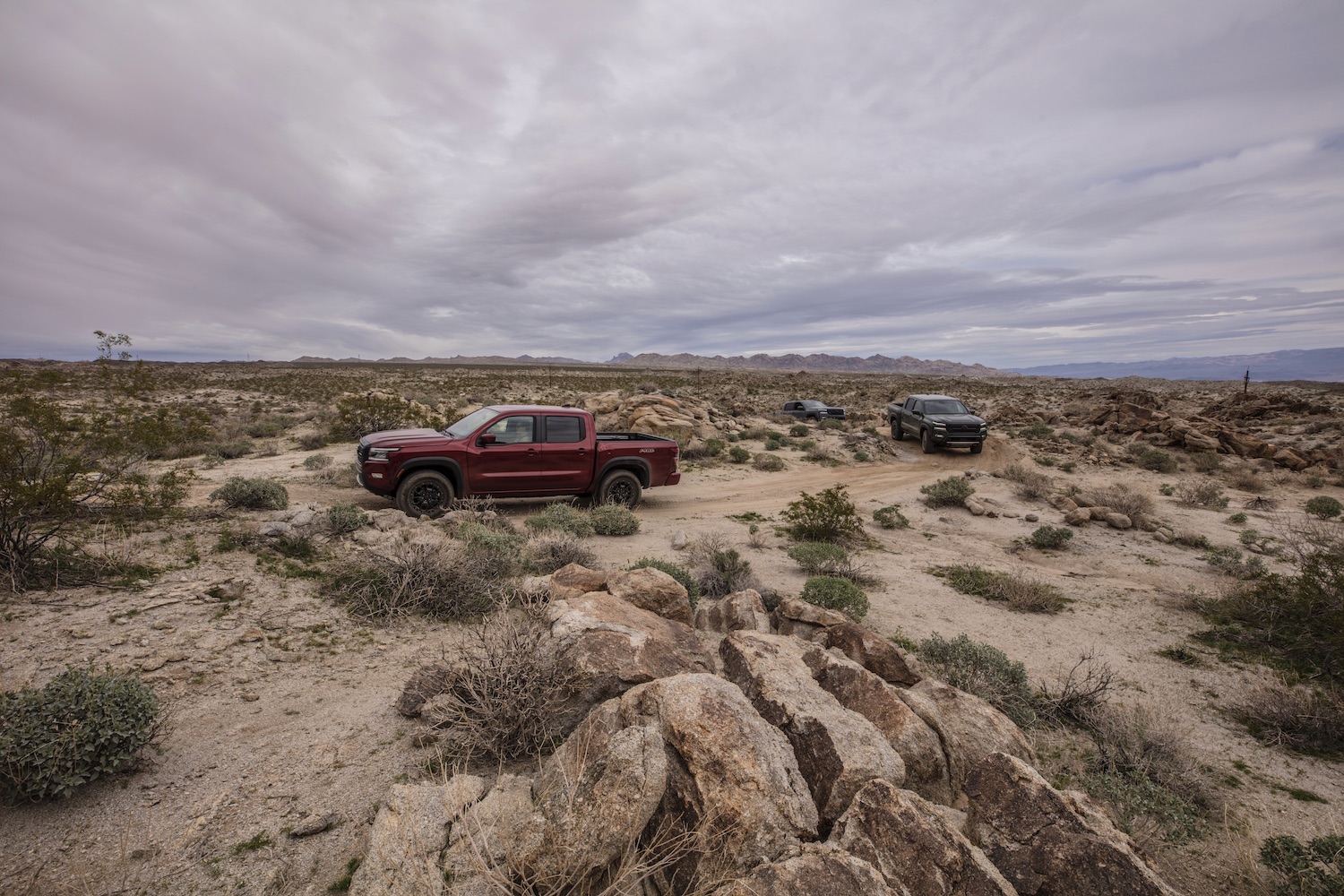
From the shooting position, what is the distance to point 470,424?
9719 mm

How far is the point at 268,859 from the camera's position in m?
2.69

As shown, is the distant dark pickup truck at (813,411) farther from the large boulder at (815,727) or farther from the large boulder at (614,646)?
the large boulder at (815,727)

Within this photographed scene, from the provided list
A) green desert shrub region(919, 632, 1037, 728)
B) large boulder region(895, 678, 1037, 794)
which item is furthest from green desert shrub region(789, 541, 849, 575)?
large boulder region(895, 678, 1037, 794)

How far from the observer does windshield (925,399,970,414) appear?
1889 centimetres

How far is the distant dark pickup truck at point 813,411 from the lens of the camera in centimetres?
2492

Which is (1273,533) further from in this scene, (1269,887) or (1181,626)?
(1269,887)

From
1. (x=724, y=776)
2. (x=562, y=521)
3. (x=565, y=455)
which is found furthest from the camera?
(x=565, y=455)

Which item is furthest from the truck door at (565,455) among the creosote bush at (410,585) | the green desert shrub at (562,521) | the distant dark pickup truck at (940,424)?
the distant dark pickup truck at (940,424)

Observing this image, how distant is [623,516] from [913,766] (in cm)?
654

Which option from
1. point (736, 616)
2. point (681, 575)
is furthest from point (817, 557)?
point (736, 616)

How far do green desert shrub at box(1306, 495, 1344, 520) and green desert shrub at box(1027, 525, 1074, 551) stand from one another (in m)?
5.96

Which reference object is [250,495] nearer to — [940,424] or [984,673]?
[984,673]

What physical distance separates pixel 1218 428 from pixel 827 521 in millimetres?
18227

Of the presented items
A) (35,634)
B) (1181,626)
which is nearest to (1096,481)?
(1181,626)
